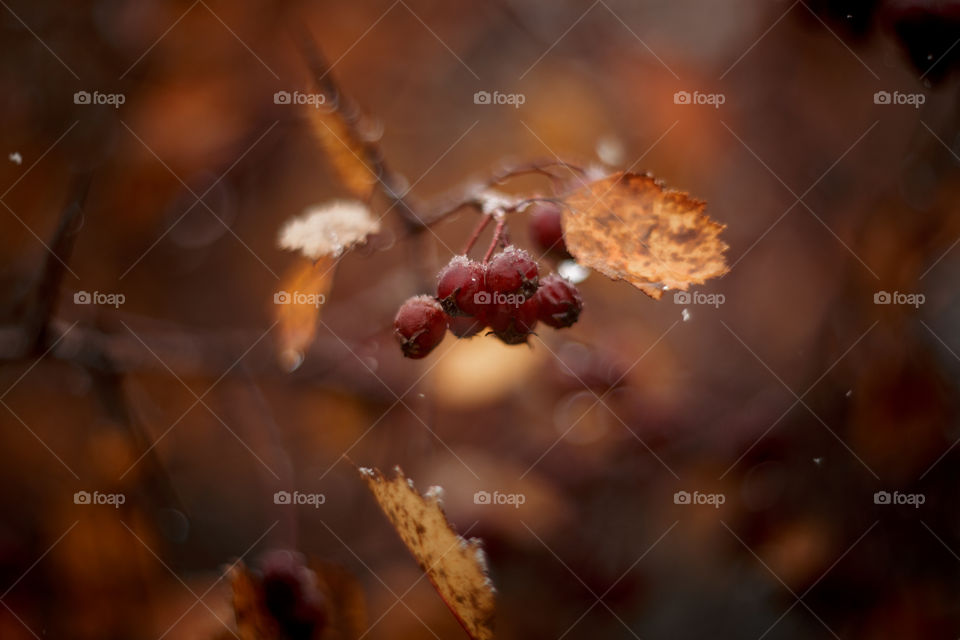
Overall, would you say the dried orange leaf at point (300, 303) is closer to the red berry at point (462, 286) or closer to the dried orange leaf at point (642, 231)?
the red berry at point (462, 286)

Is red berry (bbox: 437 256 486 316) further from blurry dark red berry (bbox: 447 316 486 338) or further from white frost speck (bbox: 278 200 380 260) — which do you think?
white frost speck (bbox: 278 200 380 260)

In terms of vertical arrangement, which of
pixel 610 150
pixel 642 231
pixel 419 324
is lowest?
pixel 419 324

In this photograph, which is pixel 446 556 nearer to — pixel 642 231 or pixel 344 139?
pixel 642 231

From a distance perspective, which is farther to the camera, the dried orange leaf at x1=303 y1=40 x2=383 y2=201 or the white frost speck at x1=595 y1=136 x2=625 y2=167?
the white frost speck at x1=595 y1=136 x2=625 y2=167

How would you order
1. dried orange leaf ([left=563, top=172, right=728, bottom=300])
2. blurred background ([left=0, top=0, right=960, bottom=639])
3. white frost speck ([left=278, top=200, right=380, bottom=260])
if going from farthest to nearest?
blurred background ([left=0, top=0, right=960, bottom=639])
white frost speck ([left=278, top=200, right=380, bottom=260])
dried orange leaf ([left=563, top=172, right=728, bottom=300])

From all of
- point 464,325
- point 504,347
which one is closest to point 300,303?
point 464,325

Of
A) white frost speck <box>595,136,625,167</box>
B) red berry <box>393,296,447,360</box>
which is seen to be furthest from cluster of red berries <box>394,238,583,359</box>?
white frost speck <box>595,136,625,167</box>

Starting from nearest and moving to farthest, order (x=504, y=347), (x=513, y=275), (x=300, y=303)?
(x=513, y=275) → (x=300, y=303) → (x=504, y=347)
